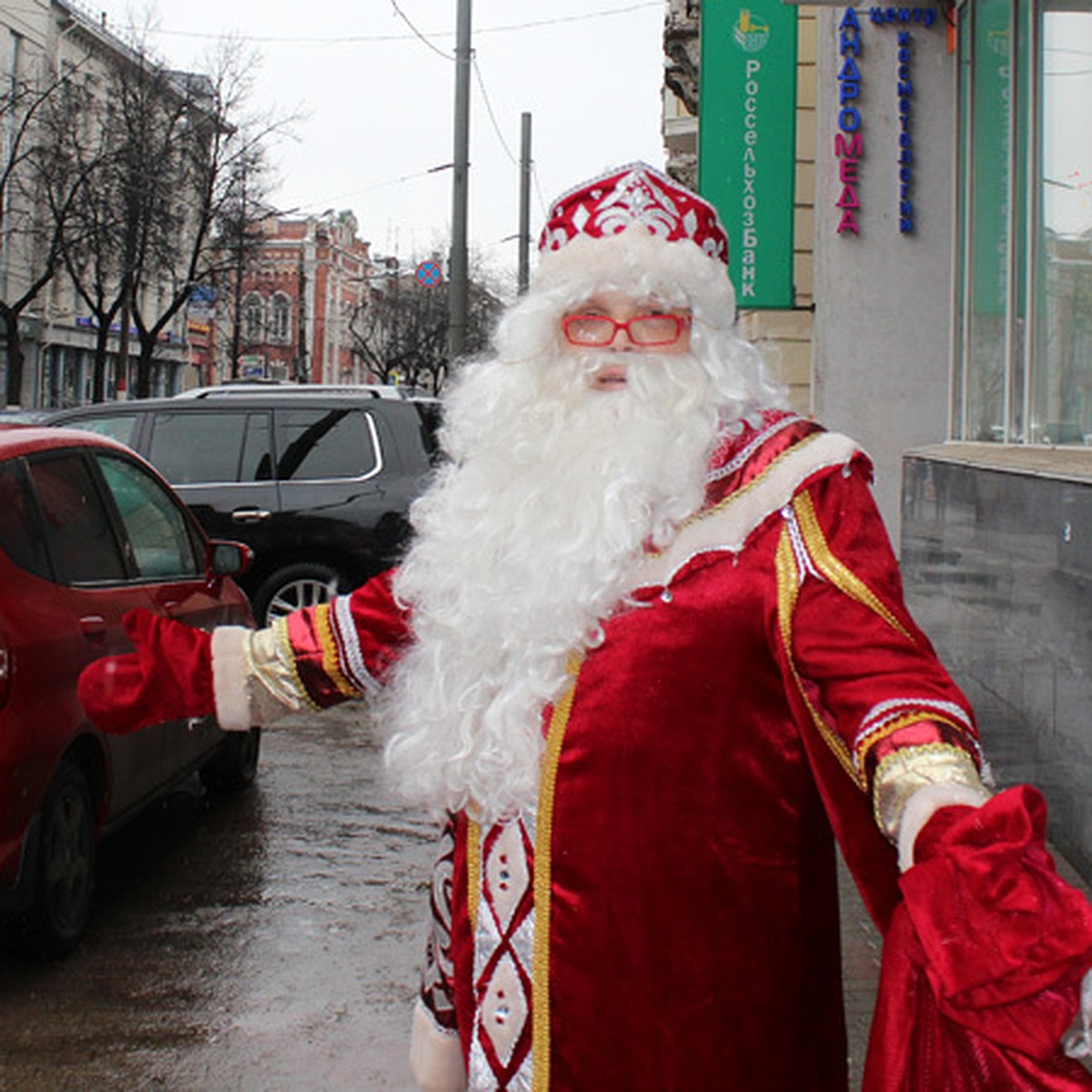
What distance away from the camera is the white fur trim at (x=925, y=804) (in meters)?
1.64

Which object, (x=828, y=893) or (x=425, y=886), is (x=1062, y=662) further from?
(x=828, y=893)

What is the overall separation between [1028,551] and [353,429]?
553cm

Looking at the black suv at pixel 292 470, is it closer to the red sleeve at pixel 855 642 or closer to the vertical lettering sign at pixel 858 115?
the vertical lettering sign at pixel 858 115

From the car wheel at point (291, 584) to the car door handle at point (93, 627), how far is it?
5.08m

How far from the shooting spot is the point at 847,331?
10.7 metres

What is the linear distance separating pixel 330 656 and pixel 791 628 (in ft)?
2.40

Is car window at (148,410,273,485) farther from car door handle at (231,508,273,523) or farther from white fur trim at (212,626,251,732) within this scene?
white fur trim at (212,626,251,732)

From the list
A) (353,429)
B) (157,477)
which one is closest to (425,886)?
(157,477)

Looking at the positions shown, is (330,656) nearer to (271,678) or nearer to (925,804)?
(271,678)

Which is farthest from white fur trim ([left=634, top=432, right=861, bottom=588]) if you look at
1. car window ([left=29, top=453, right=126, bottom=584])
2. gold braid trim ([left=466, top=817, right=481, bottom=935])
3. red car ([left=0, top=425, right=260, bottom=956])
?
car window ([left=29, top=453, right=126, bottom=584])

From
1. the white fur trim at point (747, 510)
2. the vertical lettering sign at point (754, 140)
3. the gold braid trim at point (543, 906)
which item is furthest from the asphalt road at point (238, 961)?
the vertical lettering sign at point (754, 140)

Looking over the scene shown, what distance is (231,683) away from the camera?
7.31ft

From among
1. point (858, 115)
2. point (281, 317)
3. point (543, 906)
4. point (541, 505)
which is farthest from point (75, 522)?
point (281, 317)

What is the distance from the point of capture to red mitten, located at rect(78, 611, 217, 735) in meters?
2.21
